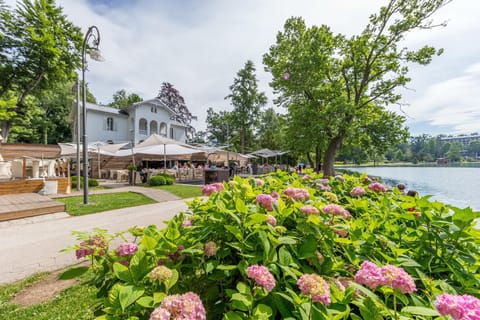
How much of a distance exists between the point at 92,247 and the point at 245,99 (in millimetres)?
36901

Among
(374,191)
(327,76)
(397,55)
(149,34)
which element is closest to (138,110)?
(149,34)

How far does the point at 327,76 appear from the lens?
1449 centimetres

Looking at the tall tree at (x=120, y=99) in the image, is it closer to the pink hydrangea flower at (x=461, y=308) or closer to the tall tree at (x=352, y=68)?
the tall tree at (x=352, y=68)

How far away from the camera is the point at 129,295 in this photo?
0.79 meters

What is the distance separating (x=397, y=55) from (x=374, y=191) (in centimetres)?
1571

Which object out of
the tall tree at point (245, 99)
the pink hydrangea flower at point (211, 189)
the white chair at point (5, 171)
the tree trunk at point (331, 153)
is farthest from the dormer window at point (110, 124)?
the pink hydrangea flower at point (211, 189)

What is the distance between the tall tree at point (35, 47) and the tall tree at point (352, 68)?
14994mm

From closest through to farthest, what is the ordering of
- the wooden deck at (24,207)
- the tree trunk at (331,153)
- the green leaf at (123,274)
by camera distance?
1. the green leaf at (123,274)
2. the wooden deck at (24,207)
3. the tree trunk at (331,153)

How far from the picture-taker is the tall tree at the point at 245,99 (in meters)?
36.2

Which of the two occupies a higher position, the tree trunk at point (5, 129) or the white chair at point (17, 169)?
the tree trunk at point (5, 129)

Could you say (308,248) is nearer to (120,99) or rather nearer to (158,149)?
(158,149)

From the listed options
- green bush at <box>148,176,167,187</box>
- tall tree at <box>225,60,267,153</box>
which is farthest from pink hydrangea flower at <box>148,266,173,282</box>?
tall tree at <box>225,60,267,153</box>

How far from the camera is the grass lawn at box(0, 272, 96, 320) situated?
7.48 feet

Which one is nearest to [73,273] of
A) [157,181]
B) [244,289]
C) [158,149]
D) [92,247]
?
[92,247]
